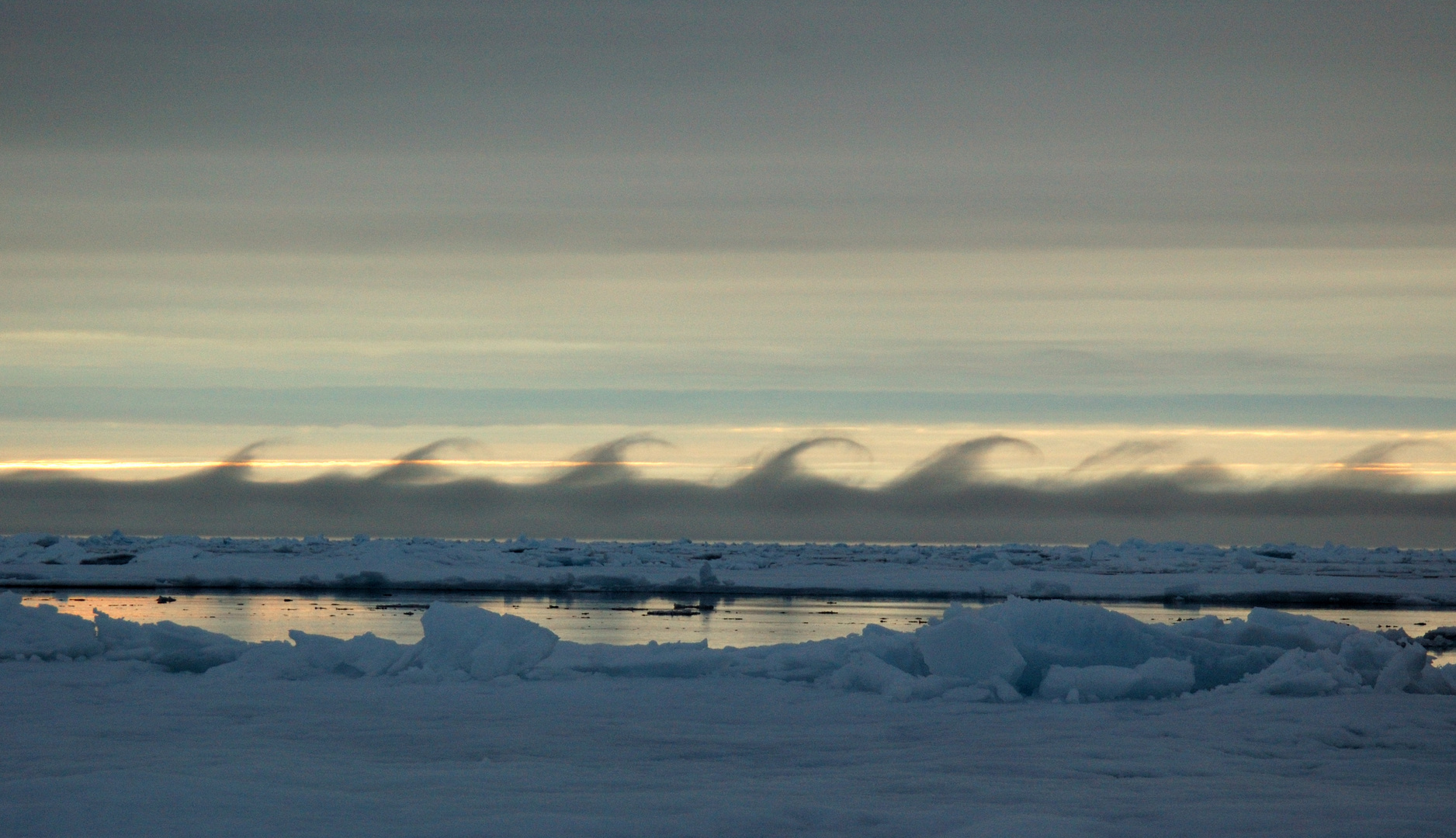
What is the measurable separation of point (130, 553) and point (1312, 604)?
130ft

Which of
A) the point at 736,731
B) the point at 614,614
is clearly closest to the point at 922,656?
the point at 736,731

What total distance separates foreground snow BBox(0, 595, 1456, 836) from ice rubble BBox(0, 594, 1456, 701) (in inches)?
1.1

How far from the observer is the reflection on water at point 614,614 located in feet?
56.1

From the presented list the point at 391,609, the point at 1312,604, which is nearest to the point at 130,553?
the point at 391,609

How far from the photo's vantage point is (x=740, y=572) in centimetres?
3722

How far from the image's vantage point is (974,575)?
34375 millimetres

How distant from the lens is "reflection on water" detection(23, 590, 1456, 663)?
17094mm

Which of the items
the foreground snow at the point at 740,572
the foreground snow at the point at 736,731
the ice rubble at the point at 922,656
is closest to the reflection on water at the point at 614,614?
the foreground snow at the point at 740,572

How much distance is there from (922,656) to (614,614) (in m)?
12.3

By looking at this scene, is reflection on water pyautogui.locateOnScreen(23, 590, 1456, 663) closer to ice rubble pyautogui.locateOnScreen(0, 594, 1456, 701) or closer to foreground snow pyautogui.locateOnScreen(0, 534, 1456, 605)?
foreground snow pyautogui.locateOnScreen(0, 534, 1456, 605)

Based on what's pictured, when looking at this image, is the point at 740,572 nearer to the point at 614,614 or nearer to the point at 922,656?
the point at 614,614

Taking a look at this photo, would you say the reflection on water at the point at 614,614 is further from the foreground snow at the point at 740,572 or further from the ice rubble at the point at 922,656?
the ice rubble at the point at 922,656

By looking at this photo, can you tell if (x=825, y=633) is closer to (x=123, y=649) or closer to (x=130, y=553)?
(x=123, y=649)

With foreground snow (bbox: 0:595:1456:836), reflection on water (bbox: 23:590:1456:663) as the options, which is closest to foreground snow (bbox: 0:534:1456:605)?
reflection on water (bbox: 23:590:1456:663)
